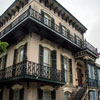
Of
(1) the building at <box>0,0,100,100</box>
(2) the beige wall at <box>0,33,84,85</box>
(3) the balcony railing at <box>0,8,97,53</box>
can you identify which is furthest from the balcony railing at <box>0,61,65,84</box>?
(3) the balcony railing at <box>0,8,97,53</box>

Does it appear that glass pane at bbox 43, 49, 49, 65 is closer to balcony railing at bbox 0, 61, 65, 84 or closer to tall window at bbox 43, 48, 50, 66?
tall window at bbox 43, 48, 50, 66

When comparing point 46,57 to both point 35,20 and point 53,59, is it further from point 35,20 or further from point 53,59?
point 35,20

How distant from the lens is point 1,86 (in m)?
11.1

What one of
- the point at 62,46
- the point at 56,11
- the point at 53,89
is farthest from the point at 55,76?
the point at 56,11

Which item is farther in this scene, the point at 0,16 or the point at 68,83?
the point at 0,16

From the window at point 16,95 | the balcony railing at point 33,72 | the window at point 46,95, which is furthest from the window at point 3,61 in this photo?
the window at point 46,95

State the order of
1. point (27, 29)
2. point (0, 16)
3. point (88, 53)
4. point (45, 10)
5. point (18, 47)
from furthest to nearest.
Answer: point (0, 16), point (88, 53), point (45, 10), point (18, 47), point (27, 29)

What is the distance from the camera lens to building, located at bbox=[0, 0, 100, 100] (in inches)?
338

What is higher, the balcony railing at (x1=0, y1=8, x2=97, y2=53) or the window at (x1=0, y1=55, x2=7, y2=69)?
the balcony railing at (x1=0, y1=8, x2=97, y2=53)

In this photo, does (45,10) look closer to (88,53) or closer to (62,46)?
(62,46)

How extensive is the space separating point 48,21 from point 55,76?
518cm

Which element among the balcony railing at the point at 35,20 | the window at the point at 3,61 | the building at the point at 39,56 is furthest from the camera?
the window at the point at 3,61

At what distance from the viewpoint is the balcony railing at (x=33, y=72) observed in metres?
7.80

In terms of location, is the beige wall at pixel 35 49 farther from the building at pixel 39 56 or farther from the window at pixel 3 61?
the window at pixel 3 61
